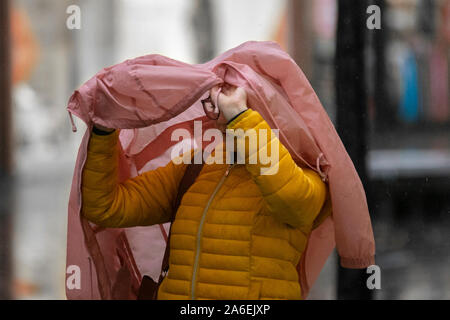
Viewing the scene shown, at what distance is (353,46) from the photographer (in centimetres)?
335

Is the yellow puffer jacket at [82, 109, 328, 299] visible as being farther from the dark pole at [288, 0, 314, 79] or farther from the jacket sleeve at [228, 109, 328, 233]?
the dark pole at [288, 0, 314, 79]

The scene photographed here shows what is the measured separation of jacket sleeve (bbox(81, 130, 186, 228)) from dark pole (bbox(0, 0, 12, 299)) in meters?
2.84

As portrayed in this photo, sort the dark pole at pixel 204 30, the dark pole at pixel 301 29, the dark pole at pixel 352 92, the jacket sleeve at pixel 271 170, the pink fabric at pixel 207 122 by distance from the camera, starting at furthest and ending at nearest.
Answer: the dark pole at pixel 204 30 → the dark pole at pixel 301 29 → the dark pole at pixel 352 92 → the pink fabric at pixel 207 122 → the jacket sleeve at pixel 271 170

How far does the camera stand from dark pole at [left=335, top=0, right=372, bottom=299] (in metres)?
3.26

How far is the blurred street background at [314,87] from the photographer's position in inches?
136

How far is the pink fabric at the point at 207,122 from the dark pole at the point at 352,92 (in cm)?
92

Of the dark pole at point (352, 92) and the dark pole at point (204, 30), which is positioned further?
the dark pole at point (204, 30)

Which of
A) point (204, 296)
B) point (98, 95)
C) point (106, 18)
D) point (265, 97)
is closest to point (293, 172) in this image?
point (265, 97)

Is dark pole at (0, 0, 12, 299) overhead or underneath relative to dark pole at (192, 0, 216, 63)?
underneath

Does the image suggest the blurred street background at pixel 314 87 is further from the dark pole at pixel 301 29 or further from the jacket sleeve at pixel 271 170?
the jacket sleeve at pixel 271 170

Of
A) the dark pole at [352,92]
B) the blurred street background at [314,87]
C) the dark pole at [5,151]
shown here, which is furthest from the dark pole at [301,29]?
the dark pole at [5,151]

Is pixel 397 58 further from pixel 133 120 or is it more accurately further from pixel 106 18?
pixel 133 120

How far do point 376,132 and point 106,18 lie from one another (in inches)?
113

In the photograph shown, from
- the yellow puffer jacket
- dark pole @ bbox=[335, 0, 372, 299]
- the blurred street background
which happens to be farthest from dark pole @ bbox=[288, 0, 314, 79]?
the yellow puffer jacket
